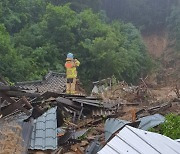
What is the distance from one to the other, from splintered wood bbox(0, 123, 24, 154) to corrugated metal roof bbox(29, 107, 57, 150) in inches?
11.7

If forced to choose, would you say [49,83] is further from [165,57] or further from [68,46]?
[165,57]

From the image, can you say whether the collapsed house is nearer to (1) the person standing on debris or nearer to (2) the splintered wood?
(2) the splintered wood

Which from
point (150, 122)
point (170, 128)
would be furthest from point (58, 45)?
point (170, 128)

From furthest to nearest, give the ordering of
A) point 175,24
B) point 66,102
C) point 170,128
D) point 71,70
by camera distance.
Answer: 1. point 175,24
2. point 71,70
3. point 66,102
4. point 170,128

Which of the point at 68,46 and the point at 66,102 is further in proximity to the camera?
the point at 68,46

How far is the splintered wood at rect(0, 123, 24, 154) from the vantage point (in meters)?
5.82

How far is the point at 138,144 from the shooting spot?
3.61 m

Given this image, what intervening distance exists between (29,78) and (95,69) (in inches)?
187

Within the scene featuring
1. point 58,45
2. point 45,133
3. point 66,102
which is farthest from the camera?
point 58,45

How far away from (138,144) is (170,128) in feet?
12.1

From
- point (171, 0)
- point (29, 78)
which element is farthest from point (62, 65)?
point (171, 0)

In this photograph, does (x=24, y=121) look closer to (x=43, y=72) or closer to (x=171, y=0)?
(x=43, y=72)

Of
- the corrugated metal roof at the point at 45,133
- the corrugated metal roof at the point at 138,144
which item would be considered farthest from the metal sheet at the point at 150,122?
the corrugated metal roof at the point at 138,144

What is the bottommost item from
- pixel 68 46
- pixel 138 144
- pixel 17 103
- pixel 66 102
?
pixel 66 102
